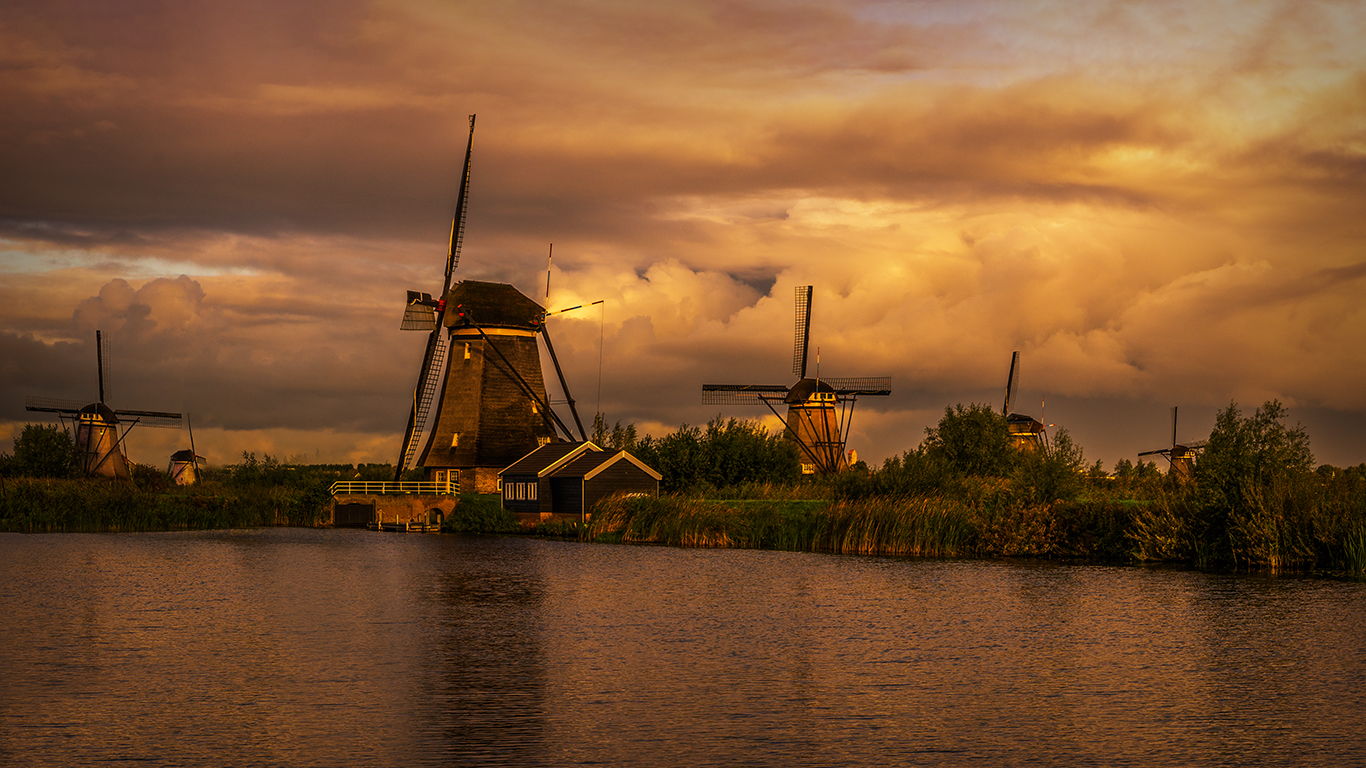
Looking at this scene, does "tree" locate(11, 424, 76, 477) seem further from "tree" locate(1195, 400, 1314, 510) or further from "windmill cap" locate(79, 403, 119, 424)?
"tree" locate(1195, 400, 1314, 510)

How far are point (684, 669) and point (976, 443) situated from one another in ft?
140

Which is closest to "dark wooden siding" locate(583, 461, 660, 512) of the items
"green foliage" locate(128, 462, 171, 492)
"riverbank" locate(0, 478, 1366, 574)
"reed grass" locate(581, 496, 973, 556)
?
"riverbank" locate(0, 478, 1366, 574)

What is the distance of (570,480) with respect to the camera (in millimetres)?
58062

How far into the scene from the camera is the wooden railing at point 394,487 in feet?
210

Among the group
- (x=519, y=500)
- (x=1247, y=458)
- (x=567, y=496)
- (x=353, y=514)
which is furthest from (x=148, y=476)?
(x=1247, y=458)

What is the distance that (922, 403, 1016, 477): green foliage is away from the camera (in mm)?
57500

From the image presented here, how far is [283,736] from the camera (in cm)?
1346

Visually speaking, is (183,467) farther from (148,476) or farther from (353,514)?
(353,514)

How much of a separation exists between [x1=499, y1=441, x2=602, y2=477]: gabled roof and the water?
977 inches

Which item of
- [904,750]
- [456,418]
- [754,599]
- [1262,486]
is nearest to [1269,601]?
[1262,486]

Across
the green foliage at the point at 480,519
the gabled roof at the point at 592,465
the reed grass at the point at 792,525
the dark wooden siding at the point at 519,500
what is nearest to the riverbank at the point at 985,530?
the reed grass at the point at 792,525

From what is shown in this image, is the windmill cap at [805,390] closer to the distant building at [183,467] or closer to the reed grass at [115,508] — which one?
the reed grass at [115,508]

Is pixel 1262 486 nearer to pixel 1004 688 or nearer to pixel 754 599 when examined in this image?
pixel 754 599

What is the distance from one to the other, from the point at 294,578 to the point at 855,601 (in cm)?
1690
